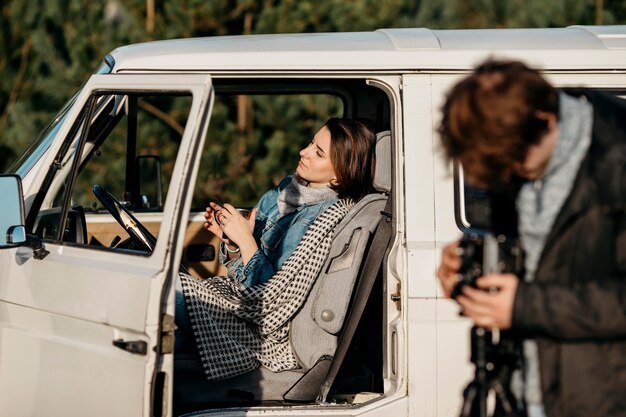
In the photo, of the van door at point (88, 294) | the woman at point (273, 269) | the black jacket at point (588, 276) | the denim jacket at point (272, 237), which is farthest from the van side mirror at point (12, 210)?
the black jacket at point (588, 276)

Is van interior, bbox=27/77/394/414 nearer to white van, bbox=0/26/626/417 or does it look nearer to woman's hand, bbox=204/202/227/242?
white van, bbox=0/26/626/417

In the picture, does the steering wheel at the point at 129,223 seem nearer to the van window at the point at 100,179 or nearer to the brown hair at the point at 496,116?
the van window at the point at 100,179

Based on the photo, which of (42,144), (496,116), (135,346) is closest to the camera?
(496,116)

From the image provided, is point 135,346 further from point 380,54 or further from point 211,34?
point 211,34

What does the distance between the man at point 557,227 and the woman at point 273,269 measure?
1.73 metres

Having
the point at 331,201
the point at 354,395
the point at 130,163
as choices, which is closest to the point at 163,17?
the point at 130,163

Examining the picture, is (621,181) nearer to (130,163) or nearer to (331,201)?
(331,201)

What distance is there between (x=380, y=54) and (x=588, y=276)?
161 centimetres

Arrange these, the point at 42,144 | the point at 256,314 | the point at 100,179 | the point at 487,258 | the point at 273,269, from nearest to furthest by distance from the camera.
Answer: the point at 487,258 → the point at 42,144 → the point at 256,314 → the point at 273,269 → the point at 100,179

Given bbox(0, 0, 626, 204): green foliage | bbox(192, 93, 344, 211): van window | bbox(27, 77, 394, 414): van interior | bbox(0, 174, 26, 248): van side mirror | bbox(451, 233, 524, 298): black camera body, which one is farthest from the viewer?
bbox(0, 0, 626, 204): green foliage

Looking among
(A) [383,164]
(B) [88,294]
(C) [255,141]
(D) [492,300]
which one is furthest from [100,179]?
(D) [492,300]

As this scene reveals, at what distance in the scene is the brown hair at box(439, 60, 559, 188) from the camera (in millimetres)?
2445

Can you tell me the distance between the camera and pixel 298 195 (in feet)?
15.8

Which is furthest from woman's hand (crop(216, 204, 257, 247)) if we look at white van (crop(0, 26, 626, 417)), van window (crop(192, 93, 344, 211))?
van window (crop(192, 93, 344, 211))
